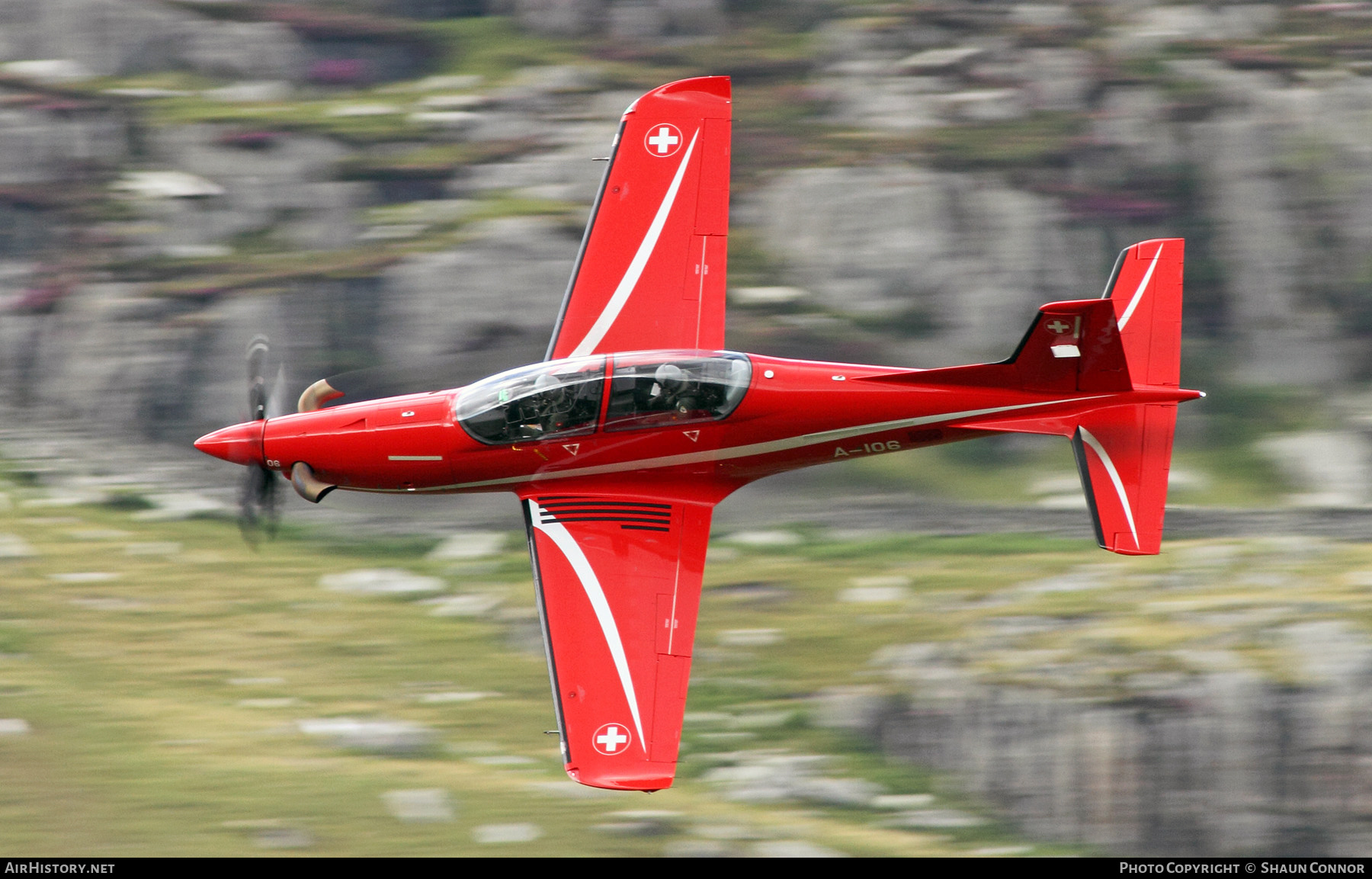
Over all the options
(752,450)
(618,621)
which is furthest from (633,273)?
(618,621)

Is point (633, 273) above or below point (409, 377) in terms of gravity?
above

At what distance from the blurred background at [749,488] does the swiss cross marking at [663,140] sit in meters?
3.13

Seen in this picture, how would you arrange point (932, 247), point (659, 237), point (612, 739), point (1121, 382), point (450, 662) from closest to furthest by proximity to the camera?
point (612, 739), point (1121, 382), point (659, 237), point (450, 662), point (932, 247)

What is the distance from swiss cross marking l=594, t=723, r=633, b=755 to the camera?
10391 mm

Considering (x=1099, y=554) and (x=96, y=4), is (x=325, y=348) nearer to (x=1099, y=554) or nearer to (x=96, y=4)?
(x=96, y=4)

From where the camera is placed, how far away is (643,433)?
38.2ft

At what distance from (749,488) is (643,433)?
3680mm

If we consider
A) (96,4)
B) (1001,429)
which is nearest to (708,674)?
(1001,429)

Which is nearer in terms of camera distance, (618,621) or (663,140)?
(618,621)

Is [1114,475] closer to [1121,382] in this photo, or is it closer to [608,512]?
[1121,382]

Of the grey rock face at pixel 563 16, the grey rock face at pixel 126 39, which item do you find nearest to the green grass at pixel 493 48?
the grey rock face at pixel 563 16

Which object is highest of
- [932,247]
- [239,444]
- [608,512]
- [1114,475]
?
[932,247]

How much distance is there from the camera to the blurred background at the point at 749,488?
12.9 meters

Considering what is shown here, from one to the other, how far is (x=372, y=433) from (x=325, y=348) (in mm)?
4066
